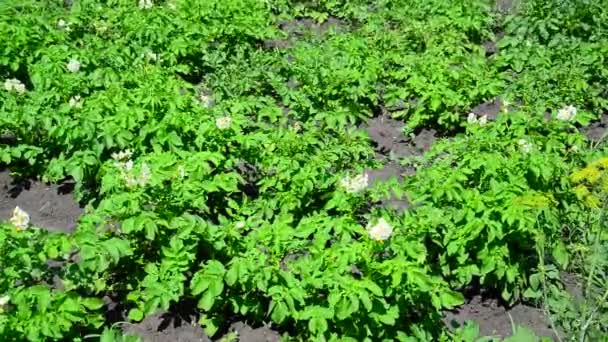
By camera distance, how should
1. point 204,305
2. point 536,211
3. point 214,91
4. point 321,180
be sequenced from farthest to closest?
point 214,91 → point 321,180 → point 536,211 → point 204,305

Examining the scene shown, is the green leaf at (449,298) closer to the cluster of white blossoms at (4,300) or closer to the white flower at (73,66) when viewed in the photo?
the cluster of white blossoms at (4,300)

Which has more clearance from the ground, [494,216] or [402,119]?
[494,216]

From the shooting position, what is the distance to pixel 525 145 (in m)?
4.01

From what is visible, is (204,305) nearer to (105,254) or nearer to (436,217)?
(105,254)

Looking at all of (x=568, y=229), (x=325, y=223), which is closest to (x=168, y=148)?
(x=325, y=223)

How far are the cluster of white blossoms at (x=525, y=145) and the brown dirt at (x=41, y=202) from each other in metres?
2.79

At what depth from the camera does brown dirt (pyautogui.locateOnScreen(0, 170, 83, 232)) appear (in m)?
4.18

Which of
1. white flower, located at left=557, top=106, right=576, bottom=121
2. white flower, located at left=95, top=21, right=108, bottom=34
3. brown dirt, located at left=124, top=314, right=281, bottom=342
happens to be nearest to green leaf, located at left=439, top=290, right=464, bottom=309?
brown dirt, located at left=124, top=314, right=281, bottom=342

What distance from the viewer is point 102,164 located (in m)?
4.05

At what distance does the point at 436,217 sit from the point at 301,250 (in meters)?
0.75

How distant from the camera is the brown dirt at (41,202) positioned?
4.18 m

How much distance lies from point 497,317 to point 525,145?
104 cm

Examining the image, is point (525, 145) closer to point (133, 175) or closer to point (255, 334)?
point (255, 334)

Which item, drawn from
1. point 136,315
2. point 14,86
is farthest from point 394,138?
point 14,86
